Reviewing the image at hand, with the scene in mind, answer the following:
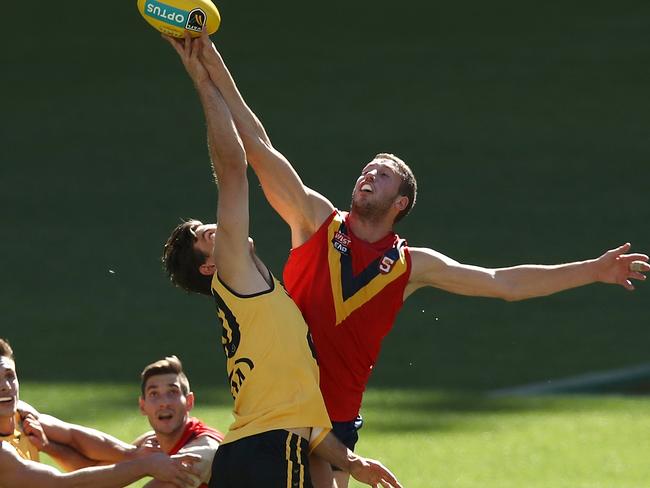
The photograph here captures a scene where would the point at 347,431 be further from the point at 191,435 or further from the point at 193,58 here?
the point at 193,58

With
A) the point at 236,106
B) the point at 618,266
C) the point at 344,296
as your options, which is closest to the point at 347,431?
the point at 344,296

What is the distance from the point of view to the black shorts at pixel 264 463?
6.02 m

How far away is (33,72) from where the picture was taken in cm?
2205

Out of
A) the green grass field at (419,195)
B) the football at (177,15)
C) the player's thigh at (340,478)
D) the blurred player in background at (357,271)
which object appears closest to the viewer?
the football at (177,15)

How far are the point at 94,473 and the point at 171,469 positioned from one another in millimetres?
458

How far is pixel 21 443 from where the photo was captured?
6.91 metres

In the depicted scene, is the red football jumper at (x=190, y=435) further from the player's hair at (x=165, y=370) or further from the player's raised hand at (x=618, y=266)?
the player's raised hand at (x=618, y=266)

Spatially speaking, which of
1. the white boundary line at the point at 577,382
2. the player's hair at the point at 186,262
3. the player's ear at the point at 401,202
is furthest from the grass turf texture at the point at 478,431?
the player's hair at the point at 186,262

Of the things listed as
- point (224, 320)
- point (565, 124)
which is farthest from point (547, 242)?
point (224, 320)

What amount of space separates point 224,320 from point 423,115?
47.3ft

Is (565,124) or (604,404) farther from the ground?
(565,124)

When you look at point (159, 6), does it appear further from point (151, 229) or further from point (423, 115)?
point (423, 115)

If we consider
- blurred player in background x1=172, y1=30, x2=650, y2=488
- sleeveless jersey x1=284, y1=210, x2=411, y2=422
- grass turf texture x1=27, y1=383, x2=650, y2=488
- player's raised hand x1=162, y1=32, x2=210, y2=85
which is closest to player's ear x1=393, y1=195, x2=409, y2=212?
blurred player in background x1=172, y1=30, x2=650, y2=488

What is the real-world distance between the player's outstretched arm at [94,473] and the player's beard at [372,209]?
4.57 ft
